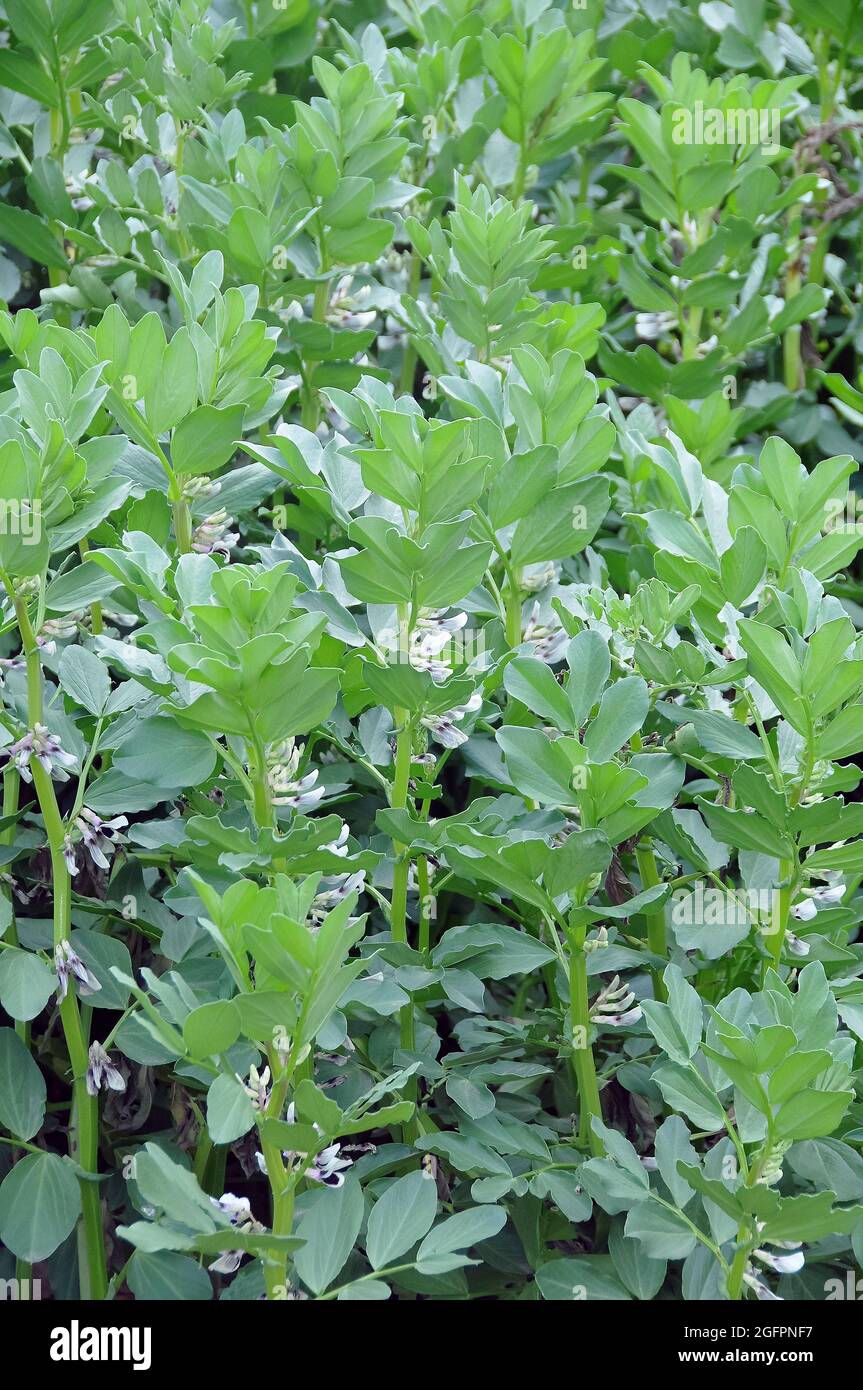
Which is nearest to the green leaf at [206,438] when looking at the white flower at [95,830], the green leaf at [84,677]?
the green leaf at [84,677]

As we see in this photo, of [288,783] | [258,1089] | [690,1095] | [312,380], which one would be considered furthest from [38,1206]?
[312,380]

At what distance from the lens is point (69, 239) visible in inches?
51.0

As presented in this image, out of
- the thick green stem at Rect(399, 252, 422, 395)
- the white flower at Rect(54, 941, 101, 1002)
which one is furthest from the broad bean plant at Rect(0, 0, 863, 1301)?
the thick green stem at Rect(399, 252, 422, 395)

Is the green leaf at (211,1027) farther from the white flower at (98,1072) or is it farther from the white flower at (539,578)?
the white flower at (539,578)

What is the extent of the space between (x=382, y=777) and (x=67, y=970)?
0.24 m

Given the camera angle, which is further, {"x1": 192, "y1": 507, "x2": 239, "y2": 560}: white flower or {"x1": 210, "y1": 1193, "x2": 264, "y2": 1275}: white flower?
{"x1": 192, "y1": 507, "x2": 239, "y2": 560}: white flower

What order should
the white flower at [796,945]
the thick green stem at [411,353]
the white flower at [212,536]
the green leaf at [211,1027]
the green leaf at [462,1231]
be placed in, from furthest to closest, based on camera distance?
the thick green stem at [411,353], the white flower at [212,536], the white flower at [796,945], the green leaf at [462,1231], the green leaf at [211,1027]

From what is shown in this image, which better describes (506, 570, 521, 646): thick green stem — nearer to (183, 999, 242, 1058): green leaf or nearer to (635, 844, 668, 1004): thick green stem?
(635, 844, 668, 1004): thick green stem

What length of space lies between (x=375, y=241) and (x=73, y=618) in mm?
453

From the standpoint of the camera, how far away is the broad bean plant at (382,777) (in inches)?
30.7

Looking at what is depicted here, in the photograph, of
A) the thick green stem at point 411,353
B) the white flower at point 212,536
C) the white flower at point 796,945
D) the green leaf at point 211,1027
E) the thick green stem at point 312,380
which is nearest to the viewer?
the green leaf at point 211,1027

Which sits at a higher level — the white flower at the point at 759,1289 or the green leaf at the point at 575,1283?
the white flower at the point at 759,1289

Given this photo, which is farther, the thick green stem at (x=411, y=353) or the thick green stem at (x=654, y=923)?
the thick green stem at (x=411, y=353)

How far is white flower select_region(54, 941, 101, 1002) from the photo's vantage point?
2.87ft
